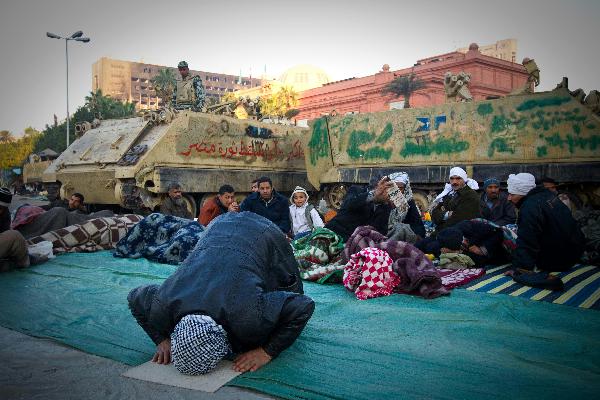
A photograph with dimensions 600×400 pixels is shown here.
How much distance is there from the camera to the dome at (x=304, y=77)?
4753 cm

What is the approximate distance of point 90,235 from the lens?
6781 mm

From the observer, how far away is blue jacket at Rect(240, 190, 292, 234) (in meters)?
6.53

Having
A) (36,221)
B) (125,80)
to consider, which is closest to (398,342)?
(36,221)

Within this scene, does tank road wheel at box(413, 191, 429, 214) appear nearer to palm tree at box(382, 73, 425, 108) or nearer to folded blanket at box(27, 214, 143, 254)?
folded blanket at box(27, 214, 143, 254)

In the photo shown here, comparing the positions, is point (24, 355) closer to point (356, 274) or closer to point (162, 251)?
point (356, 274)

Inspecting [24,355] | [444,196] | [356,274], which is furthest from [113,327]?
[444,196]

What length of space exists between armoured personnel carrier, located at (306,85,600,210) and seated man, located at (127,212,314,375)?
23.8 feet

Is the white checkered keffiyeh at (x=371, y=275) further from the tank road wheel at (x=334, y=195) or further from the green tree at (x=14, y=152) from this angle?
the green tree at (x=14, y=152)

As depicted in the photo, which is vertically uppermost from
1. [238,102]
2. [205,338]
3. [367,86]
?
[367,86]

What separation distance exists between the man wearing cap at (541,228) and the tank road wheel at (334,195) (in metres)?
6.58

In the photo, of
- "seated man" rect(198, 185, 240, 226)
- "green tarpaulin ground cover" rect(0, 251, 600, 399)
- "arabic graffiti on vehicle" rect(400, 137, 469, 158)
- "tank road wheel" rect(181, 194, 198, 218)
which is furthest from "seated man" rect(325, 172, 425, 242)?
"tank road wheel" rect(181, 194, 198, 218)

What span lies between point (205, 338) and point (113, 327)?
135cm

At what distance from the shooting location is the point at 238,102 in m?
12.1

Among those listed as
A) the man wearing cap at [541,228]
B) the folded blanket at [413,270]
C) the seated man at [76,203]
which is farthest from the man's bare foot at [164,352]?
the seated man at [76,203]
